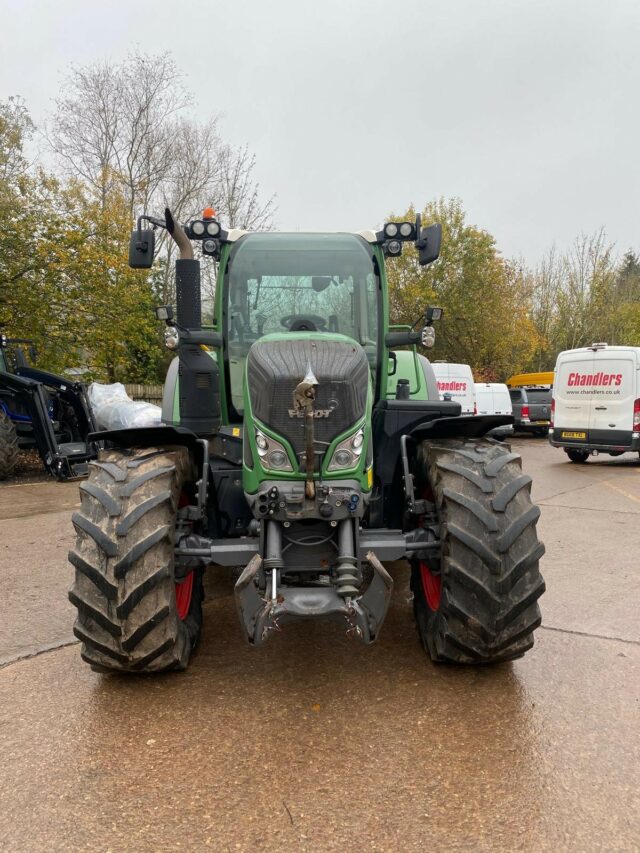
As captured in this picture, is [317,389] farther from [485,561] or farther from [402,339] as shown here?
[402,339]

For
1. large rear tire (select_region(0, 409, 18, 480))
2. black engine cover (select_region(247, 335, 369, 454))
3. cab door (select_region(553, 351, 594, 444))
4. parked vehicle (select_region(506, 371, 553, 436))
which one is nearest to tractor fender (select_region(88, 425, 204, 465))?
black engine cover (select_region(247, 335, 369, 454))

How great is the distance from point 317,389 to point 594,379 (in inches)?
485

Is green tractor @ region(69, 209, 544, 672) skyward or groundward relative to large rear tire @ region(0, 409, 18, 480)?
skyward

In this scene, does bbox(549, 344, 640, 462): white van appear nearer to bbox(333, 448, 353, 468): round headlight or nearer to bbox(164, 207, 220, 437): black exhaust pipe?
bbox(164, 207, 220, 437): black exhaust pipe

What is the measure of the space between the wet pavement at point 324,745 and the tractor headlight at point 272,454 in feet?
3.58

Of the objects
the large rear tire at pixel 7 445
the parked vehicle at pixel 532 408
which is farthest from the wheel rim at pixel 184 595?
the parked vehicle at pixel 532 408

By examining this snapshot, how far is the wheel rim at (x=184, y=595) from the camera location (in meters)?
3.66

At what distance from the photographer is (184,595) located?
3.71 m

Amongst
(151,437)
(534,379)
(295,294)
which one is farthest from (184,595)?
(534,379)

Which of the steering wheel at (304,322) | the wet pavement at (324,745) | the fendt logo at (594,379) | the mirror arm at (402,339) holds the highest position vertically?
the steering wheel at (304,322)

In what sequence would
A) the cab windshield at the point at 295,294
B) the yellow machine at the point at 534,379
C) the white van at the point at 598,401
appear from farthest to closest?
the yellow machine at the point at 534,379 < the white van at the point at 598,401 < the cab windshield at the point at 295,294

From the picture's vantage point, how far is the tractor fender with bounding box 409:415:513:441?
3598 mm

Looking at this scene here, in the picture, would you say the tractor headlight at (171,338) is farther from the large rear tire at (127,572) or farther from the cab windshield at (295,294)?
the large rear tire at (127,572)

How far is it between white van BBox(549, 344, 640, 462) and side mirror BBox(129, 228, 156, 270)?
38.0ft
